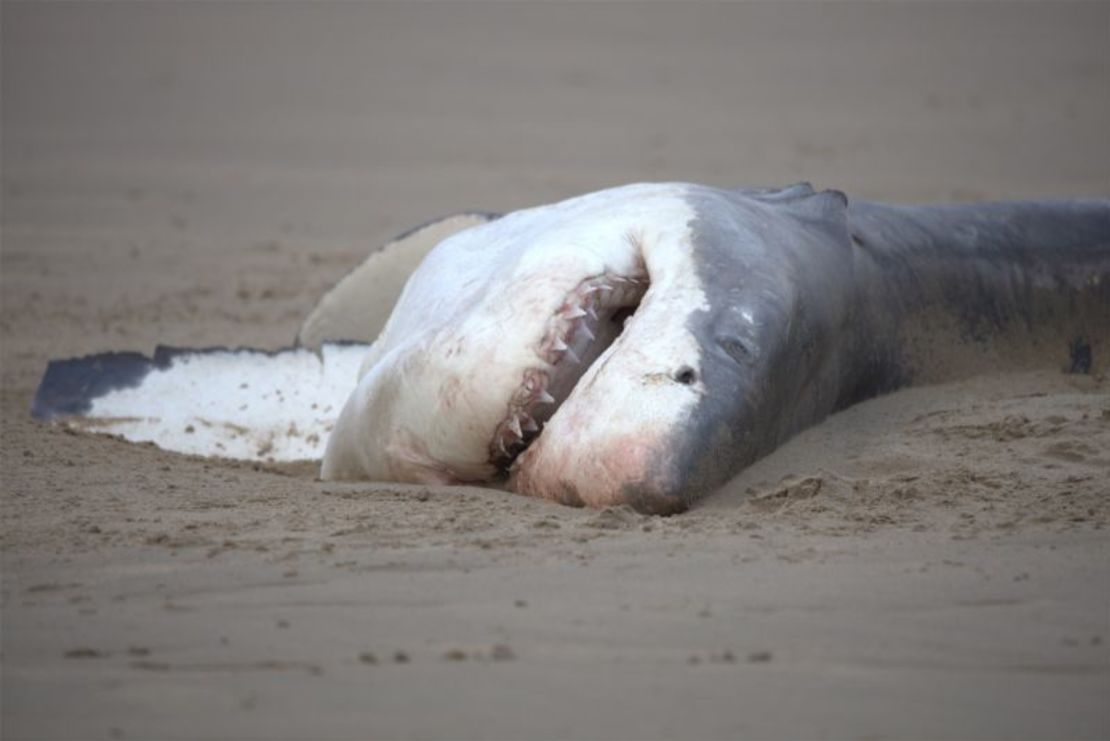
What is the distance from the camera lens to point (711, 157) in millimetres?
14016

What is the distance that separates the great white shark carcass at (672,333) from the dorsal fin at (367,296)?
50 cm

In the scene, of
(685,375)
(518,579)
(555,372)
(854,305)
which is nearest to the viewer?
(518,579)

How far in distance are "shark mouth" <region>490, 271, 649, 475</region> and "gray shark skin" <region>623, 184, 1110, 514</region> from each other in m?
0.27

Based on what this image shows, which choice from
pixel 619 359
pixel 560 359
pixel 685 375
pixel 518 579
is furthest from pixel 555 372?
pixel 518 579

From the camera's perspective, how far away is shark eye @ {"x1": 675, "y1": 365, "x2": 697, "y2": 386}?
166 inches

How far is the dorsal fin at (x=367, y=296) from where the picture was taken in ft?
21.8

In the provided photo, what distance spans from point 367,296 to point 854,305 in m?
2.19

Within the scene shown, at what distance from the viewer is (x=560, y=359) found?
4.48 m

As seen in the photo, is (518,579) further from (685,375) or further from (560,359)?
(560,359)

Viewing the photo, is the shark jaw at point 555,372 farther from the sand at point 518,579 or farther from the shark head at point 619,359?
the sand at point 518,579

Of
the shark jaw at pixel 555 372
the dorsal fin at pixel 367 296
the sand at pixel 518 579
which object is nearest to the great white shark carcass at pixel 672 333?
the shark jaw at pixel 555 372

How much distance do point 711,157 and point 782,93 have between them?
3209 mm

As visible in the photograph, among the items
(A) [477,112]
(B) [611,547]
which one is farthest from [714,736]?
(A) [477,112]

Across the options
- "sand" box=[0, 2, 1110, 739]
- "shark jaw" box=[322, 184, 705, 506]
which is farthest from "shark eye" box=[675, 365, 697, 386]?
"sand" box=[0, 2, 1110, 739]
